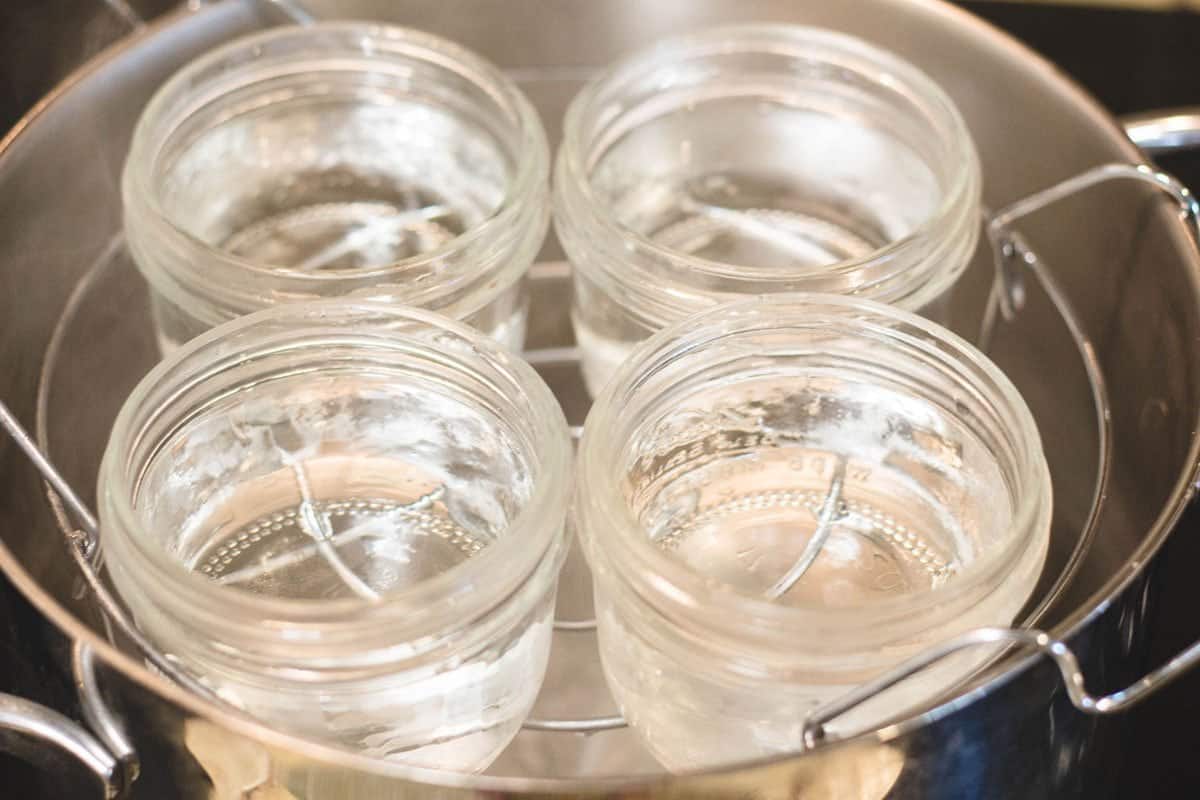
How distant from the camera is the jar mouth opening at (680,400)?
385 millimetres

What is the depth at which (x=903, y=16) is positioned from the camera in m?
0.62

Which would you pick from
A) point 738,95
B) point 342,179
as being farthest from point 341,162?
point 738,95

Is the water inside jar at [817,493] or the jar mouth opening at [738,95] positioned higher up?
the jar mouth opening at [738,95]

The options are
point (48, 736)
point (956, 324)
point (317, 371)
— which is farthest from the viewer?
point (956, 324)

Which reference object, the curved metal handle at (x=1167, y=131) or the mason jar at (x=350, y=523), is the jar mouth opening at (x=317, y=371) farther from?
the curved metal handle at (x=1167, y=131)

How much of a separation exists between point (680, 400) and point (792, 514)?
62 mm

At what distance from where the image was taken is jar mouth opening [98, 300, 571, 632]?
0.38m

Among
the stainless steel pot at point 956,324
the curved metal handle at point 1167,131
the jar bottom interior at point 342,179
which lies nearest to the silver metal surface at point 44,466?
the stainless steel pot at point 956,324

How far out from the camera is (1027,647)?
39 centimetres

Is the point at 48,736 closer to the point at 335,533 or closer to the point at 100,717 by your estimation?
the point at 100,717

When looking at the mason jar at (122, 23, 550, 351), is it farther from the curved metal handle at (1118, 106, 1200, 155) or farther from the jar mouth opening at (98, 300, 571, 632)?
the curved metal handle at (1118, 106, 1200, 155)

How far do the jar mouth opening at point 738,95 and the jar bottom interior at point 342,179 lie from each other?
5 centimetres

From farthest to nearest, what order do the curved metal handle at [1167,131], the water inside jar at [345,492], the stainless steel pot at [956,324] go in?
the curved metal handle at [1167,131], the water inside jar at [345,492], the stainless steel pot at [956,324]

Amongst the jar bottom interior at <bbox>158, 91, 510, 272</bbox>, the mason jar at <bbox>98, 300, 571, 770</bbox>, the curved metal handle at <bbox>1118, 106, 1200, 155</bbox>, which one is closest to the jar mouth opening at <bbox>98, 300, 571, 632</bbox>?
the mason jar at <bbox>98, 300, 571, 770</bbox>
